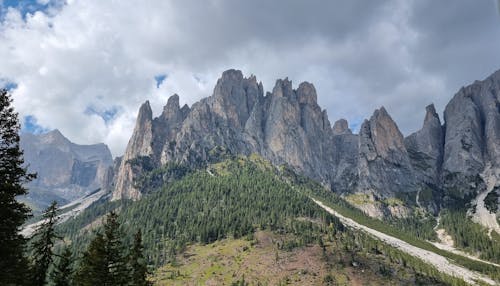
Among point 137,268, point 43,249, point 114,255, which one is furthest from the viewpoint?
point 137,268

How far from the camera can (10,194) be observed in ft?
99.6

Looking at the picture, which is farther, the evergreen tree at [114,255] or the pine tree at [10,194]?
the evergreen tree at [114,255]

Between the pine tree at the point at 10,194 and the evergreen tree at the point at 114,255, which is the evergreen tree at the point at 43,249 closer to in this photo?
the evergreen tree at the point at 114,255

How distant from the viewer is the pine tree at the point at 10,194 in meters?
29.9

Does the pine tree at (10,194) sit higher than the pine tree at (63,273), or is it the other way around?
the pine tree at (10,194)

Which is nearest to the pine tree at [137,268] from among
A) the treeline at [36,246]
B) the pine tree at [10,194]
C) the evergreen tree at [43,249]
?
the treeline at [36,246]

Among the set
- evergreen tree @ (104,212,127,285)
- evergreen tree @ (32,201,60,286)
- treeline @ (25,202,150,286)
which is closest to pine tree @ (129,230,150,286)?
treeline @ (25,202,150,286)

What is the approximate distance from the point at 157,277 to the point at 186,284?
1865cm

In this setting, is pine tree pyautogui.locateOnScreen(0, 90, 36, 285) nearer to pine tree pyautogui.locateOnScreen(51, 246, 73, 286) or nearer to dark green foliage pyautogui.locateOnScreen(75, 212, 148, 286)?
dark green foliage pyautogui.locateOnScreen(75, 212, 148, 286)

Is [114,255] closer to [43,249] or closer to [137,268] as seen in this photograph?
[43,249]

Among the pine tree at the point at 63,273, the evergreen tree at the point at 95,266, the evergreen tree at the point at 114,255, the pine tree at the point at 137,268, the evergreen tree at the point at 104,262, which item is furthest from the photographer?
the pine tree at the point at 137,268

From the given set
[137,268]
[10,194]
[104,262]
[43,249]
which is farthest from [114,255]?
[10,194]

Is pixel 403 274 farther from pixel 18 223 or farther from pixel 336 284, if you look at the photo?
pixel 18 223

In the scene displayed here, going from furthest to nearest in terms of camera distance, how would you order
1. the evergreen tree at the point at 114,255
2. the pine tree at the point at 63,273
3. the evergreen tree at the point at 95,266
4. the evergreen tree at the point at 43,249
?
the pine tree at the point at 63,273 < the evergreen tree at the point at 114,255 < the evergreen tree at the point at 43,249 < the evergreen tree at the point at 95,266
